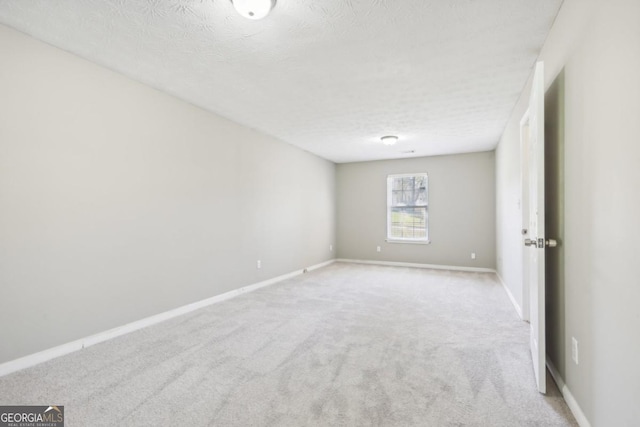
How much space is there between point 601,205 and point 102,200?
3473 mm

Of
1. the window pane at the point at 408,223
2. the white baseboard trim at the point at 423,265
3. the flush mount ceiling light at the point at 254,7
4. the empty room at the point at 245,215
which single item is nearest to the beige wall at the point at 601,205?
the empty room at the point at 245,215

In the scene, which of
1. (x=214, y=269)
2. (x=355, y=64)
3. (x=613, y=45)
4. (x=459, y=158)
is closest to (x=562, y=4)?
(x=613, y=45)

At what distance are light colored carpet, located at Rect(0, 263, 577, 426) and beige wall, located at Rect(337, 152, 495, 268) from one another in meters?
2.73

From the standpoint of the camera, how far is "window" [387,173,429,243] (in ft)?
21.4

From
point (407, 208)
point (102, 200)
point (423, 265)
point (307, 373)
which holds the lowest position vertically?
point (307, 373)

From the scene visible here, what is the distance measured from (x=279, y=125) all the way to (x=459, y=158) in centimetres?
390

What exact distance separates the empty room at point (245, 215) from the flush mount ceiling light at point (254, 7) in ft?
0.04

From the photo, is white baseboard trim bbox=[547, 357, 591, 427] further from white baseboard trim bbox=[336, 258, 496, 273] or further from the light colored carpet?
white baseboard trim bbox=[336, 258, 496, 273]

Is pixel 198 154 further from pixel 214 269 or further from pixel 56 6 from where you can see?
pixel 56 6

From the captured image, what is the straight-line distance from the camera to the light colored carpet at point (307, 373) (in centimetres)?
167

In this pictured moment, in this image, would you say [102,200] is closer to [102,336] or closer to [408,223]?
[102,336]

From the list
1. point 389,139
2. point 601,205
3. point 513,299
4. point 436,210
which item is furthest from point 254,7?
point 436,210

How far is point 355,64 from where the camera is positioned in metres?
2.57

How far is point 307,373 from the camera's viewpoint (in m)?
2.10
